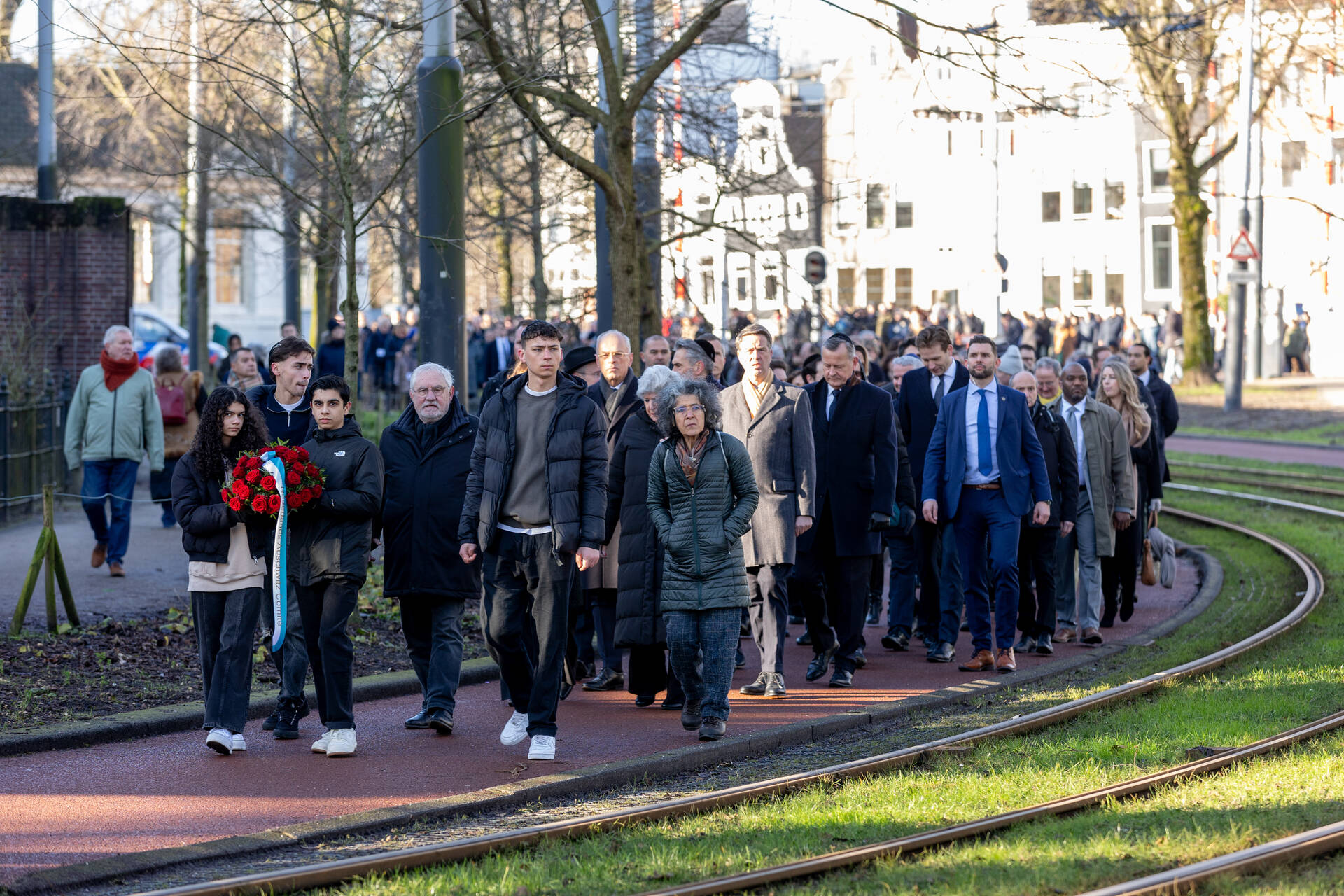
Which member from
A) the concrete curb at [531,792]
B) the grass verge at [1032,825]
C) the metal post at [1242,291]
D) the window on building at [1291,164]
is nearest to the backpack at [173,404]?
the concrete curb at [531,792]

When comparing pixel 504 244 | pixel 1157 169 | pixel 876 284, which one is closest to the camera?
pixel 504 244

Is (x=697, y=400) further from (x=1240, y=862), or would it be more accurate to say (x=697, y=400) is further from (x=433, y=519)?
(x=1240, y=862)

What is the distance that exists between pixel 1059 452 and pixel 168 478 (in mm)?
8398

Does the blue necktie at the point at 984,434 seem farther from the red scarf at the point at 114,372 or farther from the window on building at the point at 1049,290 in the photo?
the window on building at the point at 1049,290

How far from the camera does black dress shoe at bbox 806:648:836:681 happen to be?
34.1 ft

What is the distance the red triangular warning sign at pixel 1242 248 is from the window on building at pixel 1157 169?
2958cm

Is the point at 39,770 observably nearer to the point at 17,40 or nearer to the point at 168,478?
the point at 17,40

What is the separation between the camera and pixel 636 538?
9469 mm

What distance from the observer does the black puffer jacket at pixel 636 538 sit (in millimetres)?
9305

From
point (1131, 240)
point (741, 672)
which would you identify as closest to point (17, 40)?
point (741, 672)

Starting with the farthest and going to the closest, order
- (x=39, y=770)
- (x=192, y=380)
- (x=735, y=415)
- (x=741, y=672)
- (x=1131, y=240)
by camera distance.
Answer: (x=1131, y=240)
(x=192, y=380)
(x=741, y=672)
(x=735, y=415)
(x=39, y=770)

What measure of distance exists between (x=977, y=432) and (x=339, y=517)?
14.4ft

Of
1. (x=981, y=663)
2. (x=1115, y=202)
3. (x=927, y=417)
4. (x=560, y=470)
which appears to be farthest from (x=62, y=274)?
(x=1115, y=202)

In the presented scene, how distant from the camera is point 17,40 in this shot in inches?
458
